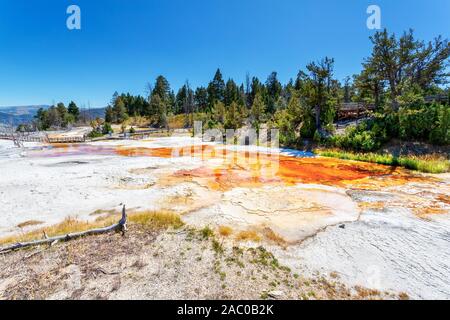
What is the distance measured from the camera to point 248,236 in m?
5.57

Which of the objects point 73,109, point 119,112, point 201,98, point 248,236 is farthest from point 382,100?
point 73,109

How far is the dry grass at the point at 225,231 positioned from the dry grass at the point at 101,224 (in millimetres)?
1208

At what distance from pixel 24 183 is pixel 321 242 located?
13.3 meters

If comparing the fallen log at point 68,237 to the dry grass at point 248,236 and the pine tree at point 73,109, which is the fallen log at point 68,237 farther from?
the pine tree at point 73,109

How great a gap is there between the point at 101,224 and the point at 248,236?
418 cm

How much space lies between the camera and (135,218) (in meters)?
6.30

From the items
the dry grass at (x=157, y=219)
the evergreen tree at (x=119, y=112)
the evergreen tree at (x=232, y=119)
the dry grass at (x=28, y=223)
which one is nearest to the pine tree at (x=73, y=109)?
the evergreen tree at (x=119, y=112)

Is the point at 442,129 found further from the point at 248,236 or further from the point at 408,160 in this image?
the point at 248,236

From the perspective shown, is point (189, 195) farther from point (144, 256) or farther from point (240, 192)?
point (144, 256)

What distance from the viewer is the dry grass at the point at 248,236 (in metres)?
5.45

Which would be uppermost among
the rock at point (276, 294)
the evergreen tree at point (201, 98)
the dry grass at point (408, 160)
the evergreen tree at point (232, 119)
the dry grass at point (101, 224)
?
the evergreen tree at point (201, 98)
